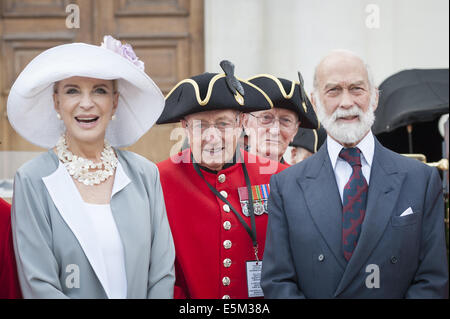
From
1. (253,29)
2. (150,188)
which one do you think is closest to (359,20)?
(253,29)

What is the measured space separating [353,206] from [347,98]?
Answer: 0.47m

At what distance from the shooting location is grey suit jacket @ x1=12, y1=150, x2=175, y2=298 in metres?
2.62

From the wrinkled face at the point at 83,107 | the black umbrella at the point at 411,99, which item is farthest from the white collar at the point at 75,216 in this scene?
the black umbrella at the point at 411,99

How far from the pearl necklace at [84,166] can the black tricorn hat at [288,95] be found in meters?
1.17

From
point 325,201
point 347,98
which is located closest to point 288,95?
point 347,98

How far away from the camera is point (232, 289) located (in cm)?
326

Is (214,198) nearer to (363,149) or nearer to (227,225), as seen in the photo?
(227,225)

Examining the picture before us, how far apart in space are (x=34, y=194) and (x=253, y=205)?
3.61 feet

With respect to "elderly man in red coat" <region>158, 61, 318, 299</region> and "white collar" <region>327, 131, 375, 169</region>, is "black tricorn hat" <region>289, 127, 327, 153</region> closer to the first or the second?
"elderly man in red coat" <region>158, 61, 318, 299</region>

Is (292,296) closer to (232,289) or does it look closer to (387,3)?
(232,289)

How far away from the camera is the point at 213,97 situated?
3.18 m

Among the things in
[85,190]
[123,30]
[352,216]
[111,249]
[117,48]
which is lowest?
[111,249]

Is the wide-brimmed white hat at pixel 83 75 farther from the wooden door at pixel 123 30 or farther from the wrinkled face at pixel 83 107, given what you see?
the wooden door at pixel 123 30

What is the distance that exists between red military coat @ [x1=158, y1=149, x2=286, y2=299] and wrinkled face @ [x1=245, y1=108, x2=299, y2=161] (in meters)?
0.53
